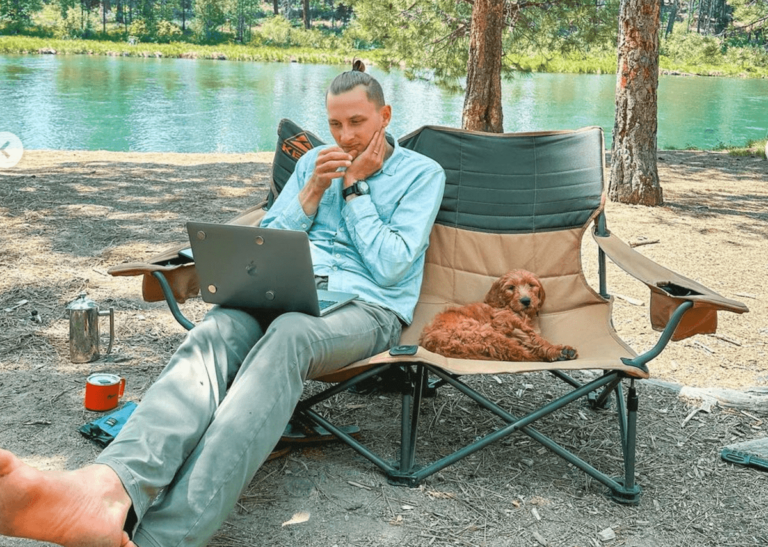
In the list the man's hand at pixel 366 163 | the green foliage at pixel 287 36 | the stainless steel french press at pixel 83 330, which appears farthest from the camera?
the green foliage at pixel 287 36

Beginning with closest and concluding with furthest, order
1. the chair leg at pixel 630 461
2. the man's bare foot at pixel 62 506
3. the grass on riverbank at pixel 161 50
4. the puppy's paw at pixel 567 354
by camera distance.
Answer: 1. the man's bare foot at pixel 62 506
2. the chair leg at pixel 630 461
3. the puppy's paw at pixel 567 354
4. the grass on riverbank at pixel 161 50

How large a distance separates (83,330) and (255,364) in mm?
1395

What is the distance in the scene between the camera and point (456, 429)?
2.74m

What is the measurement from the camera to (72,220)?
17.1ft

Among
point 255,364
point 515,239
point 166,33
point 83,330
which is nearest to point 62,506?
point 255,364

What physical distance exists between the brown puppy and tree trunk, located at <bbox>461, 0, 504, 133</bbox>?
436 centimetres

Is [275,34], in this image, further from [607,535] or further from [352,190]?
[607,535]

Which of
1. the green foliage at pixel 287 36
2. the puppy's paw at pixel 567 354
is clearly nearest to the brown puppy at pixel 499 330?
the puppy's paw at pixel 567 354

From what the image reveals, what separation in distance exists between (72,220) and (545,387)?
348 cm

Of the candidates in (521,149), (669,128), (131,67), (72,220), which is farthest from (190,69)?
(521,149)

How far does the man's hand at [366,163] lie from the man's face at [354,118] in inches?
1.0

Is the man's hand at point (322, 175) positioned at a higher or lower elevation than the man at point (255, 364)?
higher

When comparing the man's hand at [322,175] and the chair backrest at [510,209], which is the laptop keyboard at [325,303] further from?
the chair backrest at [510,209]

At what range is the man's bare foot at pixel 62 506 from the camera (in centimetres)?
152
